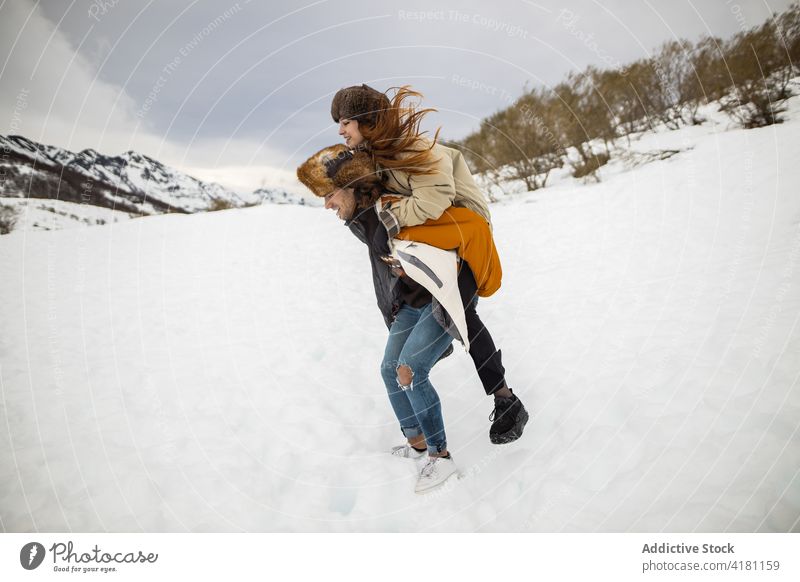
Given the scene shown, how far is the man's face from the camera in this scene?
1768 mm

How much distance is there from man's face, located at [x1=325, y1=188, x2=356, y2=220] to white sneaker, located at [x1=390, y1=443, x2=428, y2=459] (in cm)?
146

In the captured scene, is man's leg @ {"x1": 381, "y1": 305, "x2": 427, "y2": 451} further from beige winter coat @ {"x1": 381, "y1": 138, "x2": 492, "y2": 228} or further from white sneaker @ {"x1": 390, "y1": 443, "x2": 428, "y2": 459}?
beige winter coat @ {"x1": 381, "y1": 138, "x2": 492, "y2": 228}

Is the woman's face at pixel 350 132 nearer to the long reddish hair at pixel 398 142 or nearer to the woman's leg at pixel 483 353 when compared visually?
the long reddish hair at pixel 398 142

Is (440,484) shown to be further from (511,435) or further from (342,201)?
(342,201)

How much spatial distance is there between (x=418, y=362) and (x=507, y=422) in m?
0.67

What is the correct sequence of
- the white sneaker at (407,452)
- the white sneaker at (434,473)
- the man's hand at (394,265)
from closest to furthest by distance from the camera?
the man's hand at (394,265) → the white sneaker at (434,473) → the white sneaker at (407,452)

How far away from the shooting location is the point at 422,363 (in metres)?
1.92

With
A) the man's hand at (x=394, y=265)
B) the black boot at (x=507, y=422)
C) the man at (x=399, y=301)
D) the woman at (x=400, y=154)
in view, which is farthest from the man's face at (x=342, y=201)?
the black boot at (x=507, y=422)

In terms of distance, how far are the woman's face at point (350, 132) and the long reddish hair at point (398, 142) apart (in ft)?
0.09

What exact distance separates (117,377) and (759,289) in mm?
5269

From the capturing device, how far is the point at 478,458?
2281 millimetres

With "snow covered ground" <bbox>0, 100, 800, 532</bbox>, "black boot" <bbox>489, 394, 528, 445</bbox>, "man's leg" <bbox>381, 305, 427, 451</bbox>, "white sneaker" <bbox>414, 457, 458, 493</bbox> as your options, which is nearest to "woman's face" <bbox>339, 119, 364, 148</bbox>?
"man's leg" <bbox>381, 305, 427, 451</bbox>

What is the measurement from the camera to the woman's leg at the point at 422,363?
191 cm

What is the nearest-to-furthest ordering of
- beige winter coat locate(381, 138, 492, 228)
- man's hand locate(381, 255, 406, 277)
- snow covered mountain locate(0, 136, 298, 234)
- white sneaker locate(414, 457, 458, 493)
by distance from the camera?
beige winter coat locate(381, 138, 492, 228) → man's hand locate(381, 255, 406, 277) → white sneaker locate(414, 457, 458, 493) → snow covered mountain locate(0, 136, 298, 234)
